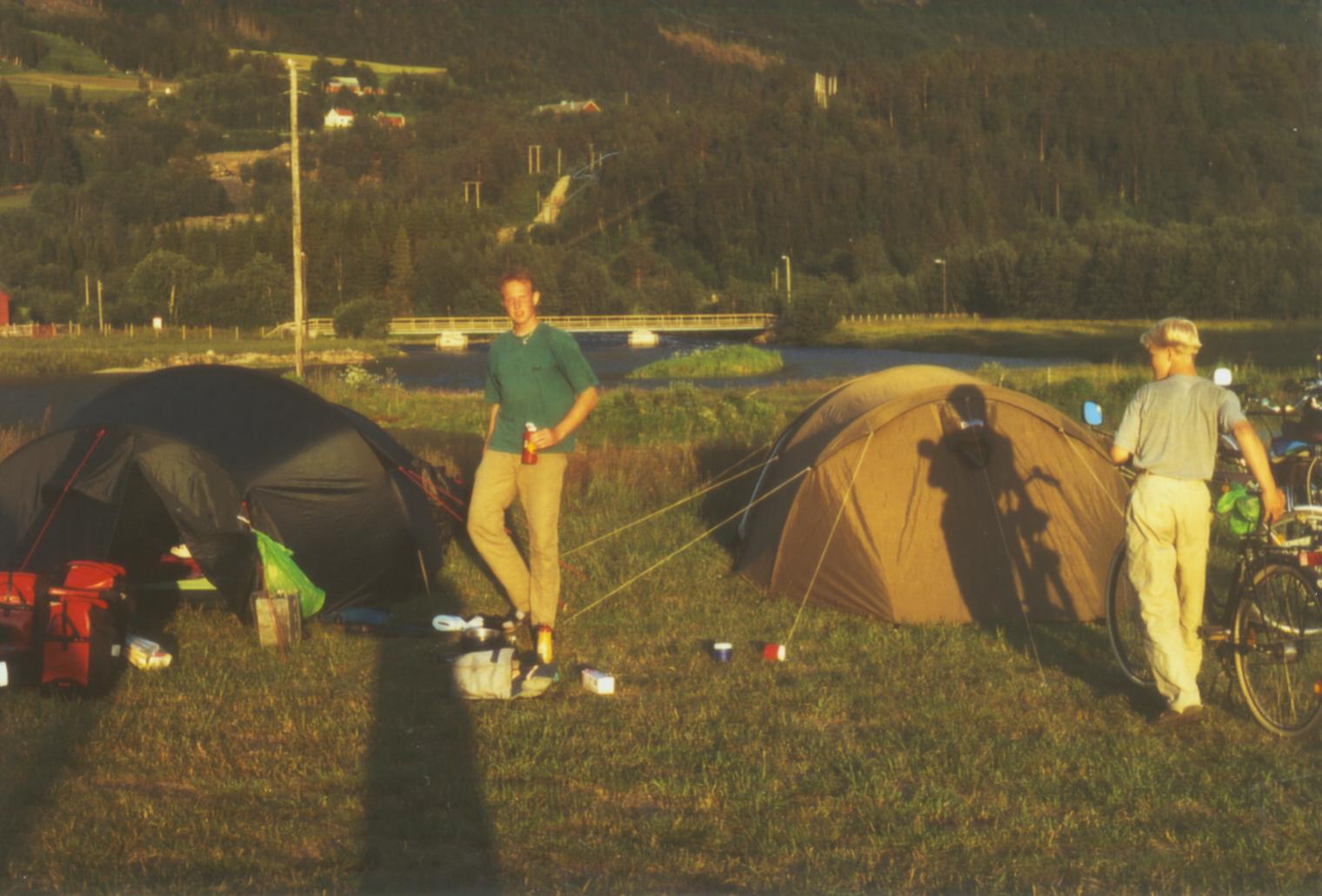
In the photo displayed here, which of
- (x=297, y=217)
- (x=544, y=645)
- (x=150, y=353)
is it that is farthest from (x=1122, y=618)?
(x=150, y=353)

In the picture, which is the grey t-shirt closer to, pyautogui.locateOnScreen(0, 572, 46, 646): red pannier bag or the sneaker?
the sneaker

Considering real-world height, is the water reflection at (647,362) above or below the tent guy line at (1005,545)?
below

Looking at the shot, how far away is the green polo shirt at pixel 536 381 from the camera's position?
331 inches

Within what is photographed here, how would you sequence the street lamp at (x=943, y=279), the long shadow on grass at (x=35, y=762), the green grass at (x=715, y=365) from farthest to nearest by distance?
the street lamp at (x=943, y=279) < the green grass at (x=715, y=365) < the long shadow on grass at (x=35, y=762)

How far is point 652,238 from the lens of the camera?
383ft

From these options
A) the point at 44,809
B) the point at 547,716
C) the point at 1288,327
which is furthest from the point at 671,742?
the point at 1288,327

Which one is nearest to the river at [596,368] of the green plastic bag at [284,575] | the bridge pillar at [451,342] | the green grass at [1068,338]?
the bridge pillar at [451,342]

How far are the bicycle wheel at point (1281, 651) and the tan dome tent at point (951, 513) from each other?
2554 mm

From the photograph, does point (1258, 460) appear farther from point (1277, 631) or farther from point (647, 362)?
point (647, 362)

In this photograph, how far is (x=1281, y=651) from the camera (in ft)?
21.8

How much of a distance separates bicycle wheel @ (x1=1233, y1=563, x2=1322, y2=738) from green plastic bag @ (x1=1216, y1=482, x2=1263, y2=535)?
371 millimetres

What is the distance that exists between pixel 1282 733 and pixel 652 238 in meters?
112

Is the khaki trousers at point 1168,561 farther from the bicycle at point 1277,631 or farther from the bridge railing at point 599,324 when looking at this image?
the bridge railing at point 599,324

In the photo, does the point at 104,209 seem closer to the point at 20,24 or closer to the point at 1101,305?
the point at 1101,305
